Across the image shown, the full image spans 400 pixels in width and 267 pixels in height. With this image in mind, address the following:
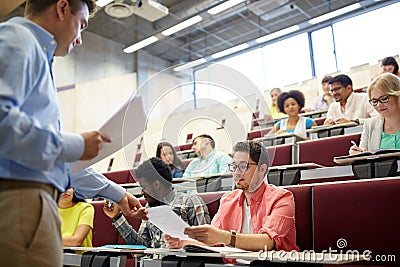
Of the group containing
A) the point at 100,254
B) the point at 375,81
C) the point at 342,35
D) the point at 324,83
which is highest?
the point at 342,35

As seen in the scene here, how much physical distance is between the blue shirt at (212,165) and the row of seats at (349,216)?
0.33 feet

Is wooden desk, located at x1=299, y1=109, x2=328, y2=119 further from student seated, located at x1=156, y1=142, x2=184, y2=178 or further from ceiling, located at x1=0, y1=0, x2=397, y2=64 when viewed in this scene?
student seated, located at x1=156, y1=142, x2=184, y2=178

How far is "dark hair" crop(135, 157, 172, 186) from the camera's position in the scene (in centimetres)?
108

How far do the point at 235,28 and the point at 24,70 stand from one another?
724 cm

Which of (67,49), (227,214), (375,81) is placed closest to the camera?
(67,49)

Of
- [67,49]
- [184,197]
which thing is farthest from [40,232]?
[184,197]

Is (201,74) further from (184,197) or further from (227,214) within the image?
(227,214)

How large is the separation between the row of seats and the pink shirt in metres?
0.09

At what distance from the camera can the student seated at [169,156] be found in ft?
3.76

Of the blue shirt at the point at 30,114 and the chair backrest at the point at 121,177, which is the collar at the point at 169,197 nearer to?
the blue shirt at the point at 30,114

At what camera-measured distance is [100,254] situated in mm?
1415

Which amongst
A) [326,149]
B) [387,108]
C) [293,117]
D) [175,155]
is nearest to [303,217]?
[175,155]

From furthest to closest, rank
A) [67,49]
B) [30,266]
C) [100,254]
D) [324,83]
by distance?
[324,83] < [100,254] < [67,49] < [30,266]

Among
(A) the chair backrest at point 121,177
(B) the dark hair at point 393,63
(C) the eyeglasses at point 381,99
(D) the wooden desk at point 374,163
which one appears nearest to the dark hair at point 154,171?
(D) the wooden desk at point 374,163
